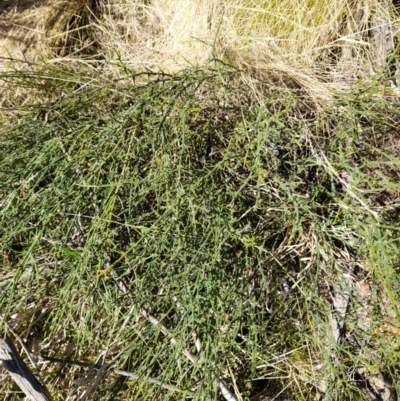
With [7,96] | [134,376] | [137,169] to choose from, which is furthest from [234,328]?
[7,96]

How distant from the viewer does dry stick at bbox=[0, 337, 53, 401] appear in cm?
176

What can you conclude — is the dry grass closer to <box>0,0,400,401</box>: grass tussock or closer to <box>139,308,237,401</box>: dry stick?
<box>0,0,400,401</box>: grass tussock

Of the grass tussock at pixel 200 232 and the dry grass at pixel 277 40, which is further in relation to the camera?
the dry grass at pixel 277 40

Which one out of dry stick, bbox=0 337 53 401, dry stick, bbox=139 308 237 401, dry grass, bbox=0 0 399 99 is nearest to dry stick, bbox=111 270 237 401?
dry stick, bbox=139 308 237 401

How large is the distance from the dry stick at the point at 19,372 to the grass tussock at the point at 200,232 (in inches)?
4.9

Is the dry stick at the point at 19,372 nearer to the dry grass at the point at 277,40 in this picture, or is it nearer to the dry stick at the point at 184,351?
the dry stick at the point at 184,351

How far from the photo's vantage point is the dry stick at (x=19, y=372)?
1.76 metres

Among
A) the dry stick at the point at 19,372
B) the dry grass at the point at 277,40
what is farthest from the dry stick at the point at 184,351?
the dry grass at the point at 277,40

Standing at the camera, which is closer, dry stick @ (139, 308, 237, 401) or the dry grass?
dry stick @ (139, 308, 237, 401)

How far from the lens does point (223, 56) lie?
2109mm

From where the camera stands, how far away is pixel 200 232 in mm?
1832

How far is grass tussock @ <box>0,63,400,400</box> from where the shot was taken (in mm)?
1753

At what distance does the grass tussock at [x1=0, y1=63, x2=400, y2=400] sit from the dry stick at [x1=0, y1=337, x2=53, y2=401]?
0.41 feet

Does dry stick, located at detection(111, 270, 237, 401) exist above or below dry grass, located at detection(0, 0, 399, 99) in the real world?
A: below
